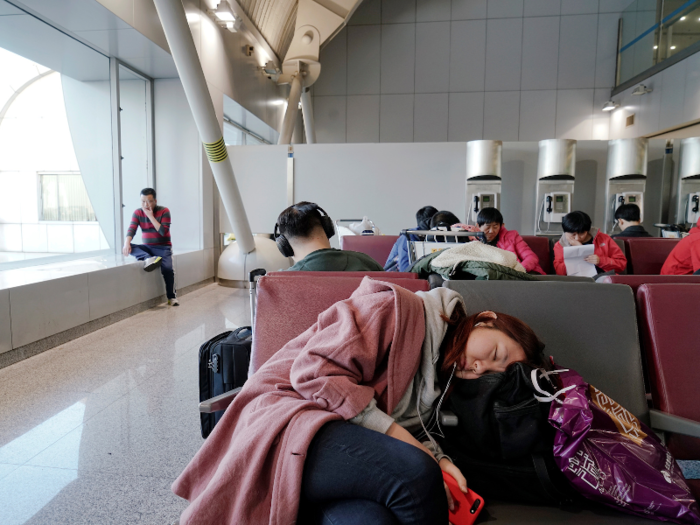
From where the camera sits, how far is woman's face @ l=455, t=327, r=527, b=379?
132 centimetres

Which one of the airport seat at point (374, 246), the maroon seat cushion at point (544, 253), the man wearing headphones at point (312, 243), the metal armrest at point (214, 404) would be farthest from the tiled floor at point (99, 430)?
the maroon seat cushion at point (544, 253)

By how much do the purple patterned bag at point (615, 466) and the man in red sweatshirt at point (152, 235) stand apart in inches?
209

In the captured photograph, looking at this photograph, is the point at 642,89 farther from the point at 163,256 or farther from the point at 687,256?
the point at 163,256

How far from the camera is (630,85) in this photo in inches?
389

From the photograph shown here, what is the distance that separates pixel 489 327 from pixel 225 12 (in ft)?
22.6

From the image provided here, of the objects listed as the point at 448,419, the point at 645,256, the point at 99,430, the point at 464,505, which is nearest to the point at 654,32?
the point at 645,256

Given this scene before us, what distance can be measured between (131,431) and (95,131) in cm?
487

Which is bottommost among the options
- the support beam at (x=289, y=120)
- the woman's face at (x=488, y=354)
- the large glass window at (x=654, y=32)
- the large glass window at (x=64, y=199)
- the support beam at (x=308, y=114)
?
the woman's face at (x=488, y=354)

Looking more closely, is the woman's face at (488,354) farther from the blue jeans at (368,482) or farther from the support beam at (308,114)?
the support beam at (308,114)

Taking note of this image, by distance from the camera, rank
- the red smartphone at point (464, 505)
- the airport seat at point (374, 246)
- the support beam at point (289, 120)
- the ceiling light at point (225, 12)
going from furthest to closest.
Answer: the support beam at point (289, 120), the ceiling light at point (225, 12), the airport seat at point (374, 246), the red smartphone at point (464, 505)

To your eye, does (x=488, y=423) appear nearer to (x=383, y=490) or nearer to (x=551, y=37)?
(x=383, y=490)

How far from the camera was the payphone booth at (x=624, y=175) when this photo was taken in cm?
701

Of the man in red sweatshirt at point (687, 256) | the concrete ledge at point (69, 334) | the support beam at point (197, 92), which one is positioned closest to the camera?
the man in red sweatshirt at point (687, 256)

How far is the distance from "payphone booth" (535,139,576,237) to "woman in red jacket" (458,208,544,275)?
137 inches
